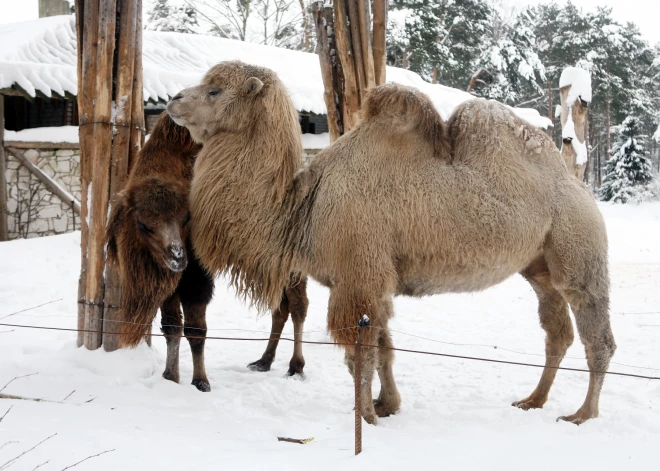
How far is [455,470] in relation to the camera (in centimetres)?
334

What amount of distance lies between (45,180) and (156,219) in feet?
33.1

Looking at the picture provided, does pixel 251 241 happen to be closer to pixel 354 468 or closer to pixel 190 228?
pixel 190 228

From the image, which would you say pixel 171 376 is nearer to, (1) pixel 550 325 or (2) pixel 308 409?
(2) pixel 308 409

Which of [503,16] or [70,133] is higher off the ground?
[503,16]

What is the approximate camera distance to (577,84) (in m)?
10.9

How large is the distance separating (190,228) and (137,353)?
1.37 metres

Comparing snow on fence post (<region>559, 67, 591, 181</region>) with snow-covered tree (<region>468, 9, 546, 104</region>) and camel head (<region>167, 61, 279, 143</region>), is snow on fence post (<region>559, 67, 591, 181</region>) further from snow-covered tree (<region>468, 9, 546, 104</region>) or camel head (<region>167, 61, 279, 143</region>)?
snow-covered tree (<region>468, 9, 546, 104</region>)

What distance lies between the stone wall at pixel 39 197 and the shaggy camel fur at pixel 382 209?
10241 mm

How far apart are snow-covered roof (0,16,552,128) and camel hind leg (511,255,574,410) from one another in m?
5.07

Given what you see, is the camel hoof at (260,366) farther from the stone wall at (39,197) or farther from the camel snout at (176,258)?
the stone wall at (39,197)

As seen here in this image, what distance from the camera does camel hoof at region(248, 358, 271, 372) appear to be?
5820mm

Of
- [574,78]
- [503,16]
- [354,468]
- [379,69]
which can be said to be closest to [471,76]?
[503,16]

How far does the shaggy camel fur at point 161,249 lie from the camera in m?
4.46

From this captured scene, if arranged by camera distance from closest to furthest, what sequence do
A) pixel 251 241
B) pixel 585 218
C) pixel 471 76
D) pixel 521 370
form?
pixel 251 241
pixel 585 218
pixel 521 370
pixel 471 76
